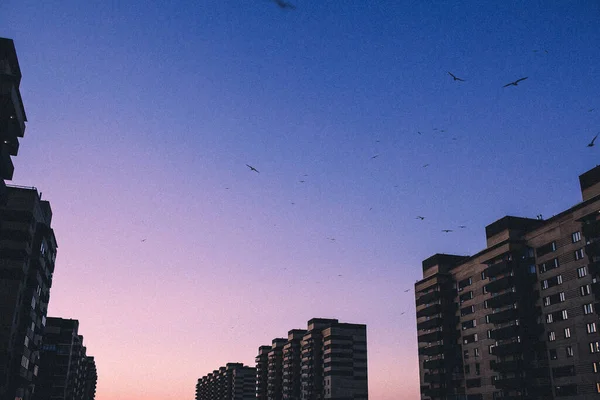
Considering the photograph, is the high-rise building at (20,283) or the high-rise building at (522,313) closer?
the high-rise building at (20,283)

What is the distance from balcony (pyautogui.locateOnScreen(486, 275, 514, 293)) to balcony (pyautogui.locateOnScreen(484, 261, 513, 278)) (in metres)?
1.31

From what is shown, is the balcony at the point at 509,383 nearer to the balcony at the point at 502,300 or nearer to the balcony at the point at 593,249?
the balcony at the point at 502,300

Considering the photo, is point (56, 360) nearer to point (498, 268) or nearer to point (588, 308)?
point (498, 268)

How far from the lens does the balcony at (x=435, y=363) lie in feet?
398

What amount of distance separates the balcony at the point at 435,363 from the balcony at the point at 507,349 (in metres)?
20.6

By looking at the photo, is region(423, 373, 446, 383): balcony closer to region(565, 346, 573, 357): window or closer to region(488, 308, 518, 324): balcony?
region(488, 308, 518, 324): balcony

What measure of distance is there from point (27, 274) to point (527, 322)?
8873cm

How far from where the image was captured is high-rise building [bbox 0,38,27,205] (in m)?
59.6

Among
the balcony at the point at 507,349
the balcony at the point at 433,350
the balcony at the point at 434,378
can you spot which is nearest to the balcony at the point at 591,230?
the balcony at the point at 507,349

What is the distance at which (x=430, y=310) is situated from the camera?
128 metres

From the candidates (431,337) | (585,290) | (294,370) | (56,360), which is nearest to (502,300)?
(585,290)

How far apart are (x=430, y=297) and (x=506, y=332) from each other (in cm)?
2947

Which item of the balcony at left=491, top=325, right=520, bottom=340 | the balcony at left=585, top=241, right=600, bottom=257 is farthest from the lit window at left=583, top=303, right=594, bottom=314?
the balcony at left=491, top=325, right=520, bottom=340

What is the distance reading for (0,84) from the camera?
5944 cm
